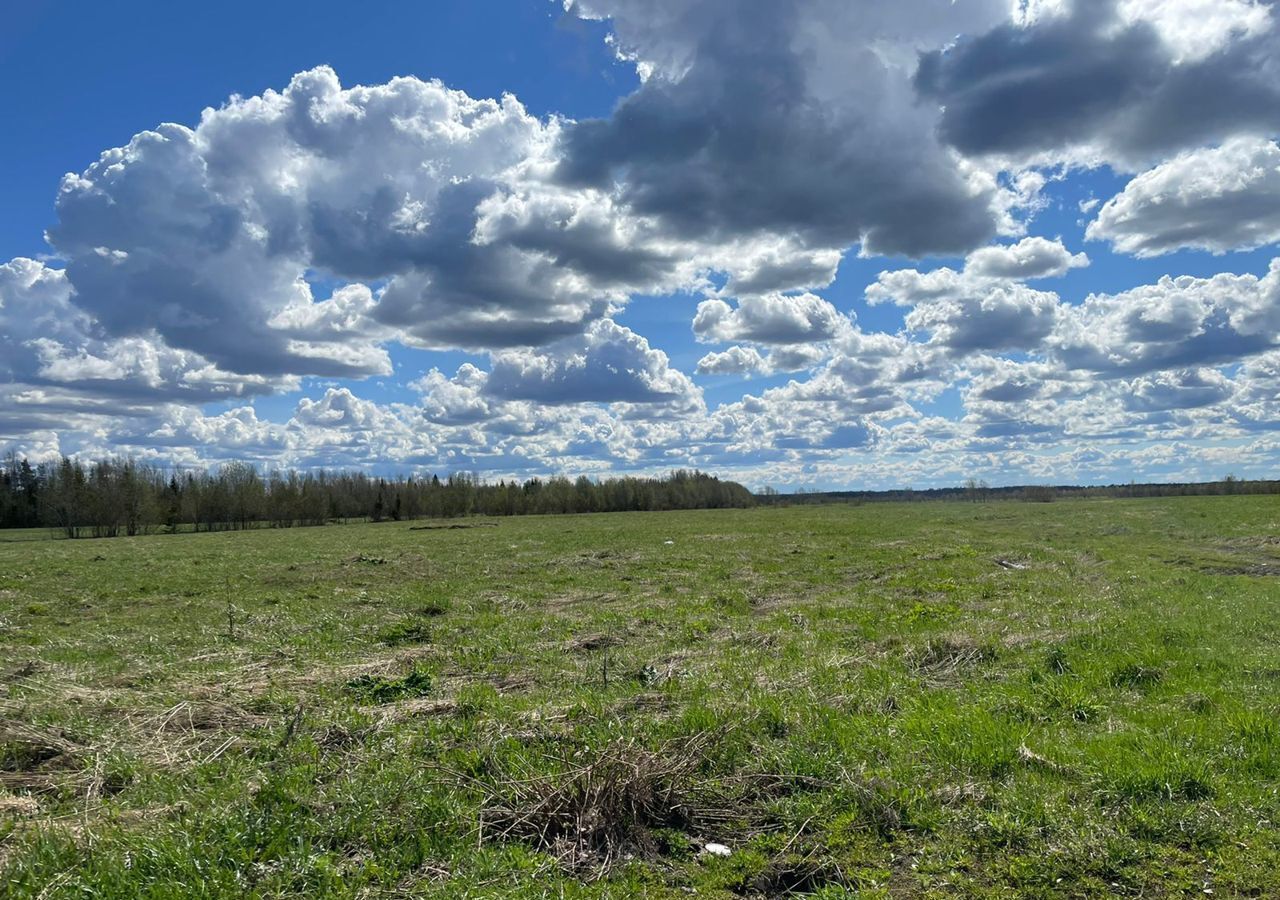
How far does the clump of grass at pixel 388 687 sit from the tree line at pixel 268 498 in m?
84.6

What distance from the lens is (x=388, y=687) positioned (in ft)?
32.0

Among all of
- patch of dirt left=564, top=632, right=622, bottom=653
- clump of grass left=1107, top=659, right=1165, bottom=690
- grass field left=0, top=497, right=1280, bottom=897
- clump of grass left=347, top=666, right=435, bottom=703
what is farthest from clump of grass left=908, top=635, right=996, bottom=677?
clump of grass left=347, top=666, right=435, bottom=703

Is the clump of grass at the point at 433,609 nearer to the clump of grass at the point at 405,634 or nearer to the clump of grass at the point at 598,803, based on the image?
the clump of grass at the point at 405,634

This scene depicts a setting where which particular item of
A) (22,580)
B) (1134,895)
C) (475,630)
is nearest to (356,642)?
(475,630)

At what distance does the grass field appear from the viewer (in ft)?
16.7

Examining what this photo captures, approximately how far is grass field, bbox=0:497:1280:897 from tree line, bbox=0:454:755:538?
7662 centimetres

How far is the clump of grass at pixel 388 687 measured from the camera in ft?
31.1

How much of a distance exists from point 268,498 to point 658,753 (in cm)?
10898

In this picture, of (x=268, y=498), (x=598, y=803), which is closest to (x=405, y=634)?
(x=598, y=803)

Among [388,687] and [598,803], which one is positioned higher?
[598,803]

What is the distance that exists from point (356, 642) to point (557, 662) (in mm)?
4550

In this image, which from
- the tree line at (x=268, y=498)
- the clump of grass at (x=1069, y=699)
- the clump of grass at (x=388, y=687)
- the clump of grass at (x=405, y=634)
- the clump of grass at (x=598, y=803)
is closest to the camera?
the clump of grass at (x=598, y=803)

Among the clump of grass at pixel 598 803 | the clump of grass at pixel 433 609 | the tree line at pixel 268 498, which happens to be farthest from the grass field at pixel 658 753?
the tree line at pixel 268 498

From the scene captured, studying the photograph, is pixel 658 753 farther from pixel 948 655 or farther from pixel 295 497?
pixel 295 497
